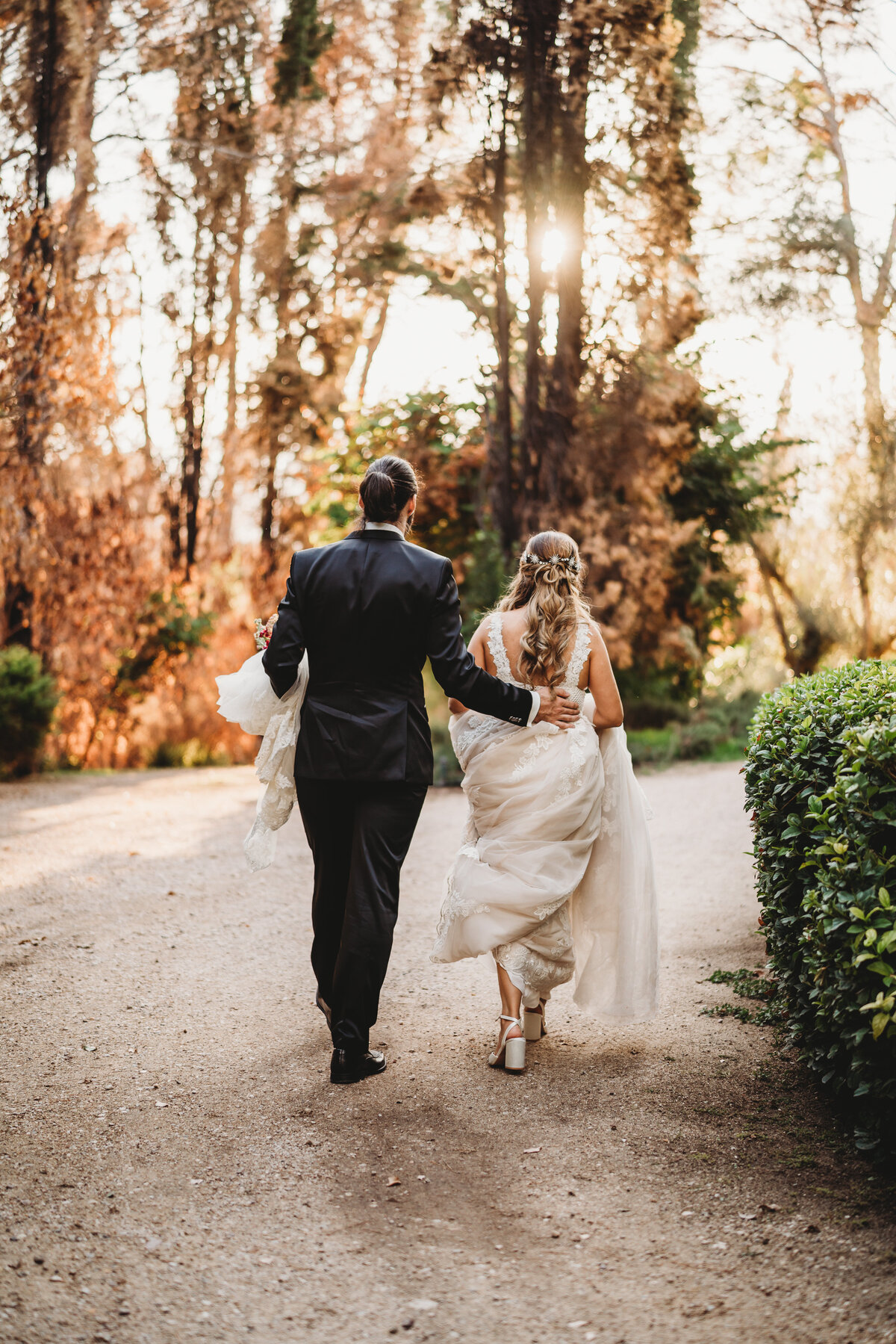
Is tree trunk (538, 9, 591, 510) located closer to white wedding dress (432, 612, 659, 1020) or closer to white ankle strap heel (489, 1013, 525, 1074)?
white wedding dress (432, 612, 659, 1020)

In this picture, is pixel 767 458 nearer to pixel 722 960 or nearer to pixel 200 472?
pixel 200 472

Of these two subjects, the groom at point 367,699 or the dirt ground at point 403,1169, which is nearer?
the dirt ground at point 403,1169

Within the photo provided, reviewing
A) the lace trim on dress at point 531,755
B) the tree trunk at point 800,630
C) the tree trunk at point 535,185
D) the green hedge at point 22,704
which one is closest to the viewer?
the lace trim on dress at point 531,755

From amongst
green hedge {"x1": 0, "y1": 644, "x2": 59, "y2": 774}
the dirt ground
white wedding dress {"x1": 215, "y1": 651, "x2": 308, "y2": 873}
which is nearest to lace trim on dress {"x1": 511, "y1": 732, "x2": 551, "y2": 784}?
white wedding dress {"x1": 215, "y1": 651, "x2": 308, "y2": 873}

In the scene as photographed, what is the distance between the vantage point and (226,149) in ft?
51.8

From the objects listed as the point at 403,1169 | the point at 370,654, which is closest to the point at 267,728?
the point at 370,654

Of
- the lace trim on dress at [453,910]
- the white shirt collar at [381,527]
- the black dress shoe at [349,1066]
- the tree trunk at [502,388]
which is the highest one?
the tree trunk at [502,388]

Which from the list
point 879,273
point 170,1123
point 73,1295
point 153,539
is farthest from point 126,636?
point 879,273

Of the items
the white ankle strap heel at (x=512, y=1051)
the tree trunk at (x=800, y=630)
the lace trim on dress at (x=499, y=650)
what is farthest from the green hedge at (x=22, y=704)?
the tree trunk at (x=800, y=630)

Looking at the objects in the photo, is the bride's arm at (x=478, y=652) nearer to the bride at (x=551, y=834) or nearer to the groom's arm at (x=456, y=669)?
the bride at (x=551, y=834)

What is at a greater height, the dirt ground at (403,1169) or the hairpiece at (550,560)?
the hairpiece at (550,560)

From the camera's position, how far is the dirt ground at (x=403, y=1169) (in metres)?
2.51

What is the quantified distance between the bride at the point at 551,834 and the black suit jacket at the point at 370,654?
380 millimetres

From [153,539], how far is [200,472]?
5.13 ft
